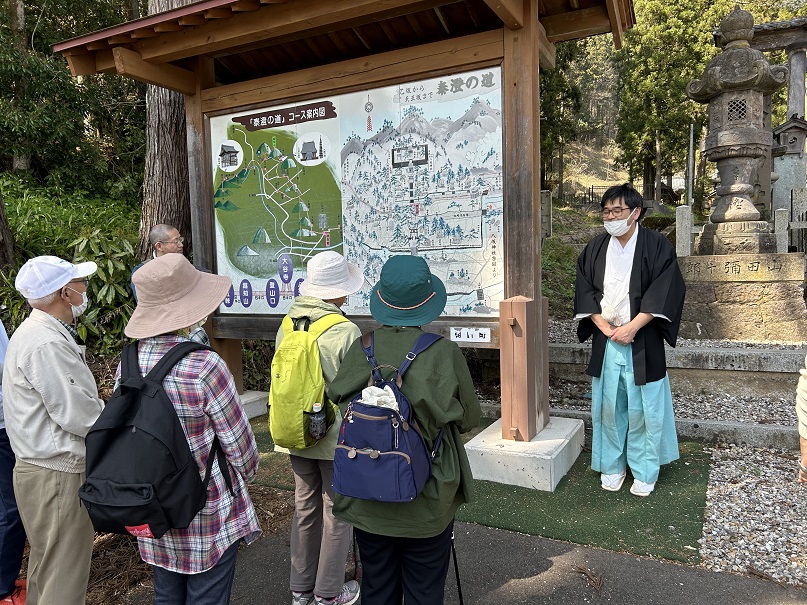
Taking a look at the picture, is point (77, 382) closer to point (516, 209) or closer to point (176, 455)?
point (176, 455)

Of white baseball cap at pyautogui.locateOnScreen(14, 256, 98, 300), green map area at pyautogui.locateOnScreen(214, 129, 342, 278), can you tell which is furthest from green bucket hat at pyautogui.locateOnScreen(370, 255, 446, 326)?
green map area at pyautogui.locateOnScreen(214, 129, 342, 278)

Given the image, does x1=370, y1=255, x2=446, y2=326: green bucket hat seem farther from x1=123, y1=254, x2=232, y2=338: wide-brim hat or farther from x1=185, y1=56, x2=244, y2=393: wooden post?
x1=185, y1=56, x2=244, y2=393: wooden post

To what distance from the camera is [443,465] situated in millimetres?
1979

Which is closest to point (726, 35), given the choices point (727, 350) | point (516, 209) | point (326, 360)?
point (727, 350)

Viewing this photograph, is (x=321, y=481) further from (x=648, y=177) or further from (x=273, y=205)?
(x=648, y=177)

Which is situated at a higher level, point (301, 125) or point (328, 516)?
point (301, 125)

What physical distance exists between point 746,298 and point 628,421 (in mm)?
4591

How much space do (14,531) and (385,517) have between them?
2.14 m

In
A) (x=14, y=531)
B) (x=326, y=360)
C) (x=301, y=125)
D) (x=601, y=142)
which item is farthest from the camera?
(x=601, y=142)

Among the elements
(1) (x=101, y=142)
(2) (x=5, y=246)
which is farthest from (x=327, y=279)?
(1) (x=101, y=142)

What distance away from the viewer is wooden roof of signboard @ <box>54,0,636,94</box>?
13.6 feet

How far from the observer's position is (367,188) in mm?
4711

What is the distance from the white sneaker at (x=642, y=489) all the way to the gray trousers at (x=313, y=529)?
2233 mm

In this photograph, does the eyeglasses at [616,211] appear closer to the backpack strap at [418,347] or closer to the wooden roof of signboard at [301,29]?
the wooden roof of signboard at [301,29]
